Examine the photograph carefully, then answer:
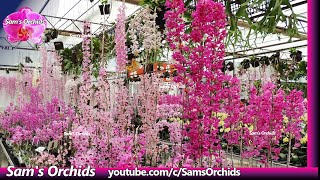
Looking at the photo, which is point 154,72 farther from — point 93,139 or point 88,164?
point 88,164

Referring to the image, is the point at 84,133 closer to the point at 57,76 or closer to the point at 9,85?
the point at 57,76

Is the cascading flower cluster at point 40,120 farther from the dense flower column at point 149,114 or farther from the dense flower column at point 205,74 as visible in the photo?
the dense flower column at point 205,74

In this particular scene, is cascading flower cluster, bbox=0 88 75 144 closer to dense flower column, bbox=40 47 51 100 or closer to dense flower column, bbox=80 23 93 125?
dense flower column, bbox=40 47 51 100

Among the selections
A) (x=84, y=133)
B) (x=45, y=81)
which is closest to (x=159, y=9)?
(x=84, y=133)

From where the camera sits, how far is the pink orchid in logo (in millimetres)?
2125

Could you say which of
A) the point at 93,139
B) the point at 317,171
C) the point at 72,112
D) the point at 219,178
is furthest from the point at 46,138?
the point at 317,171

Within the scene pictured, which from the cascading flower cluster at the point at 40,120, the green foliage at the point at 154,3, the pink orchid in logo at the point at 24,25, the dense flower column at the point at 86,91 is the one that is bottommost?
the cascading flower cluster at the point at 40,120

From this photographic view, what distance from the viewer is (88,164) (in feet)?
5.07

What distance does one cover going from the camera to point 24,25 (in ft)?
7.29

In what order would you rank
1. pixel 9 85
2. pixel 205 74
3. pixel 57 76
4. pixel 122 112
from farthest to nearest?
pixel 9 85
pixel 57 76
pixel 122 112
pixel 205 74

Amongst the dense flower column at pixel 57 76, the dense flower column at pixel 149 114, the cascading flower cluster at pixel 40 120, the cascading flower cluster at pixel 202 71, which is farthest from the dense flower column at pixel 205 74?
the dense flower column at pixel 57 76

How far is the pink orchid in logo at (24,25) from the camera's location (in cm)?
212

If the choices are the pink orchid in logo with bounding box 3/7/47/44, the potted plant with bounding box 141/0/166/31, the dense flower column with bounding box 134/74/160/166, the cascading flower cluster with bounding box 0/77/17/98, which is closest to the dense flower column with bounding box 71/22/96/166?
the dense flower column with bounding box 134/74/160/166

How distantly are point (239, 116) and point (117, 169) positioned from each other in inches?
26.9
